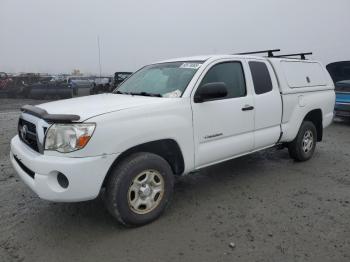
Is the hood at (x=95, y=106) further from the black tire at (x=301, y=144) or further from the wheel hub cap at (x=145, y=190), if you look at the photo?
the black tire at (x=301, y=144)

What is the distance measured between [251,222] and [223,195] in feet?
2.75

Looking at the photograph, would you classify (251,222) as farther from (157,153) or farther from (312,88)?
(312,88)

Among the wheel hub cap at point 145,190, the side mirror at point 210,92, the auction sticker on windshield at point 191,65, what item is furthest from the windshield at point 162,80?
the wheel hub cap at point 145,190

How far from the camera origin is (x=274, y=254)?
9.94 feet

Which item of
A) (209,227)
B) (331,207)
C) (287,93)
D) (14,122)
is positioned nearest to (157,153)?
(209,227)

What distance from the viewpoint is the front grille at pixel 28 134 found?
11.3 feet

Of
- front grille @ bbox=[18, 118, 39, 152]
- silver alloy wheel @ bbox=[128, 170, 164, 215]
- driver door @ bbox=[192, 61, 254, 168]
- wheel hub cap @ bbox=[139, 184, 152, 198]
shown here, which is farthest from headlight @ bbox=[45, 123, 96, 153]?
driver door @ bbox=[192, 61, 254, 168]

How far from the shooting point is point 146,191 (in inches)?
140

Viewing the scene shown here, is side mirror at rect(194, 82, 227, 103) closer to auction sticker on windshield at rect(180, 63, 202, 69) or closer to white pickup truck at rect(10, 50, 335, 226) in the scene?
white pickup truck at rect(10, 50, 335, 226)

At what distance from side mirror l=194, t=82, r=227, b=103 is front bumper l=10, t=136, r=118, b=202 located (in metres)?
1.24

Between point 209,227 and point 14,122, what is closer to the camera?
point 209,227

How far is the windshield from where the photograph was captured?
4.05m

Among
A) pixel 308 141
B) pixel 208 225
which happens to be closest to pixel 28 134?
pixel 208 225

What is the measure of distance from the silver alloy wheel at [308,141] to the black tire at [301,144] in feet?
0.06
